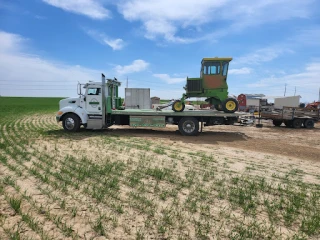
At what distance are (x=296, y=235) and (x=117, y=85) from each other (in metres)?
12.5

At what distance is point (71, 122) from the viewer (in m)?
12.6

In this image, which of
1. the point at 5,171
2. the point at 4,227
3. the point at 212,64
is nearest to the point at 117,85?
the point at 212,64

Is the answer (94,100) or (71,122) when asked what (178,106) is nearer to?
(94,100)

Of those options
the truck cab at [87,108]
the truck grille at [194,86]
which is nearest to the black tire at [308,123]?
the truck grille at [194,86]

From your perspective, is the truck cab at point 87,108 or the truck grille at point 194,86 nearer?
the truck cab at point 87,108

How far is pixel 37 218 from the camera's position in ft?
11.9

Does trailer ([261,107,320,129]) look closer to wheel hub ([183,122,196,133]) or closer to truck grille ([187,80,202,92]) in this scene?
A: truck grille ([187,80,202,92])

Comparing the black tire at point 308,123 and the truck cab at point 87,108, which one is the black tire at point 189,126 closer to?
the truck cab at point 87,108

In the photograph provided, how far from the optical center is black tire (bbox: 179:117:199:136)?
12.9 m

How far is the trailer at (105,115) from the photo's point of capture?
12.6 m

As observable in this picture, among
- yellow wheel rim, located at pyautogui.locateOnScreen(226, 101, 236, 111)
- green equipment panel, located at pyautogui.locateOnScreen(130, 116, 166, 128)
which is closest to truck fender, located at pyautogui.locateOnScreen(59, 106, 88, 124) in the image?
green equipment panel, located at pyautogui.locateOnScreen(130, 116, 166, 128)

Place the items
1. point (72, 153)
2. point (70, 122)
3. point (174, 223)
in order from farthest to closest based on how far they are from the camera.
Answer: point (70, 122) < point (72, 153) < point (174, 223)

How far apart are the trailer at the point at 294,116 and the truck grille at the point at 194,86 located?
864cm

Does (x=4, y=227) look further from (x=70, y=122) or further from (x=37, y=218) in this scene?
(x=70, y=122)
